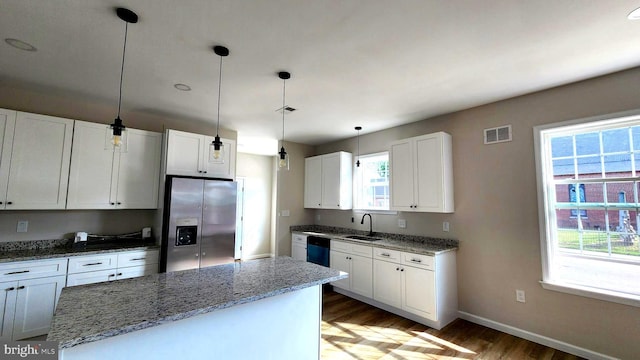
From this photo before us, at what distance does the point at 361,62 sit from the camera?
2330 mm

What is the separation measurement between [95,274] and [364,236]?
3547mm

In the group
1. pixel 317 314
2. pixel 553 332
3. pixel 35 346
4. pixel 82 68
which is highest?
pixel 82 68

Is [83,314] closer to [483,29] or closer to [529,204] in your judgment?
[483,29]

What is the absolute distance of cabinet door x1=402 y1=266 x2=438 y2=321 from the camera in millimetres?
3057

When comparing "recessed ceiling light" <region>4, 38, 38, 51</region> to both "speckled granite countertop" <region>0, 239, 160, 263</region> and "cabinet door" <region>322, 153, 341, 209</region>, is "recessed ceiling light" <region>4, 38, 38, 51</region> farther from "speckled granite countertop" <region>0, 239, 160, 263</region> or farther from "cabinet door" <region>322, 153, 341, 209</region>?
"cabinet door" <region>322, 153, 341, 209</region>

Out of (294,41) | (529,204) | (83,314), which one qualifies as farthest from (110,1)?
(529,204)

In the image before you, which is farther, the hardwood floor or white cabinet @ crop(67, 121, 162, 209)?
white cabinet @ crop(67, 121, 162, 209)

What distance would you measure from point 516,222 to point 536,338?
46.9 inches

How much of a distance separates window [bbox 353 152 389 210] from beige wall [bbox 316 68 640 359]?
0.83m

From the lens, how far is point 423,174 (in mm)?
3545

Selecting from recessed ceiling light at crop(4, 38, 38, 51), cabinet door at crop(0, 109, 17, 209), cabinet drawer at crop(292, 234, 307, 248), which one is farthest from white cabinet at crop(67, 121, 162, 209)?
cabinet drawer at crop(292, 234, 307, 248)

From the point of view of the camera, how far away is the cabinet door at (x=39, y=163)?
8.93 ft

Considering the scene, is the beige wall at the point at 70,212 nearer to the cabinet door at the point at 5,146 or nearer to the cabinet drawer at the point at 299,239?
the cabinet door at the point at 5,146

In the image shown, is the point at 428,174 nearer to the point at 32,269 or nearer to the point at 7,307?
the point at 32,269
